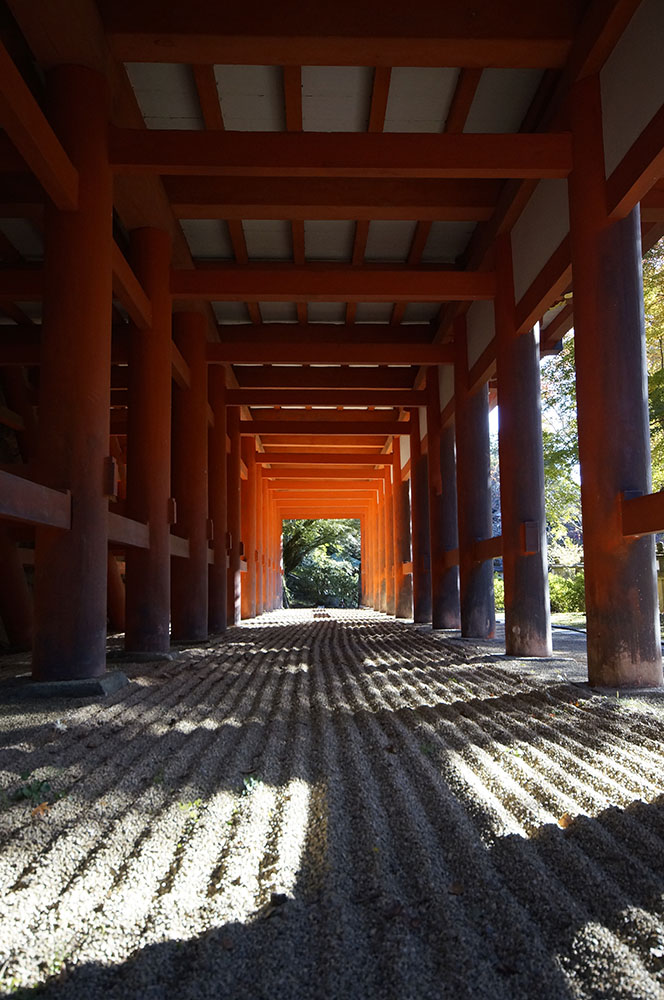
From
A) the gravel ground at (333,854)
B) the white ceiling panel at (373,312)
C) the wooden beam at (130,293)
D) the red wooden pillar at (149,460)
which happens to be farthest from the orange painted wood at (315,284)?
the gravel ground at (333,854)

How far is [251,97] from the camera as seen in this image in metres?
6.71

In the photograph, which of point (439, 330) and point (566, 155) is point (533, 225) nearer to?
point (566, 155)

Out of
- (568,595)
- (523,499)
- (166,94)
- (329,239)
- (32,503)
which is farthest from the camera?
(568,595)

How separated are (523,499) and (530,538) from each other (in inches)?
15.3

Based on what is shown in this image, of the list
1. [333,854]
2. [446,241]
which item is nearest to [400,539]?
[446,241]

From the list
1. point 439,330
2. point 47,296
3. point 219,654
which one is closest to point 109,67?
point 47,296

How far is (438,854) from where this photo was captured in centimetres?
237

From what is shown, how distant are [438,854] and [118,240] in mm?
8009

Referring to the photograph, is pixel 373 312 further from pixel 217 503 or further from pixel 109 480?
pixel 109 480

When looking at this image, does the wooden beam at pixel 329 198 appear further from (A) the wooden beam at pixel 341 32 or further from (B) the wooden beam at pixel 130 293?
(A) the wooden beam at pixel 341 32

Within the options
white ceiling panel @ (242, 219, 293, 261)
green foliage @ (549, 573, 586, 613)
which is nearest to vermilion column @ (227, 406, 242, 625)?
white ceiling panel @ (242, 219, 293, 261)

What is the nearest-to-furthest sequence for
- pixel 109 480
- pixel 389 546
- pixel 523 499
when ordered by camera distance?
pixel 109 480 < pixel 523 499 < pixel 389 546

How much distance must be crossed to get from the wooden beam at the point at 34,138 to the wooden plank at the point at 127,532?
7.59ft

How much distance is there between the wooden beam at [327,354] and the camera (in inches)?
431
